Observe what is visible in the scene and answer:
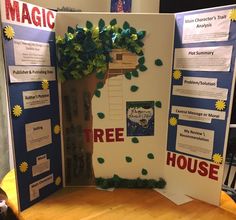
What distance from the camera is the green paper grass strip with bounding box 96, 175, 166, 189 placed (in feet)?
5.57

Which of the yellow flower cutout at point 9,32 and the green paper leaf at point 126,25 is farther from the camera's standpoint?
the green paper leaf at point 126,25

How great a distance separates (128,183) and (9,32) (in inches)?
46.3

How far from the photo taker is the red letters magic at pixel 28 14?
1.26 m

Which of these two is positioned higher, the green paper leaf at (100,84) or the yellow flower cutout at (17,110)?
the green paper leaf at (100,84)

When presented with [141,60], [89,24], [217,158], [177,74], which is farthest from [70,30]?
[217,158]

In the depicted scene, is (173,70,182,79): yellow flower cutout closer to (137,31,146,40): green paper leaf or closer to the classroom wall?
(137,31,146,40): green paper leaf

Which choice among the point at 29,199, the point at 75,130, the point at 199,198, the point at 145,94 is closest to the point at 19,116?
the point at 75,130

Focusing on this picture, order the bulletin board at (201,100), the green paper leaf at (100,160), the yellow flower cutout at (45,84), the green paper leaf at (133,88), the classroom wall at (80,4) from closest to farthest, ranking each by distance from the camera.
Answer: the bulletin board at (201,100)
the yellow flower cutout at (45,84)
the green paper leaf at (133,88)
the green paper leaf at (100,160)
the classroom wall at (80,4)

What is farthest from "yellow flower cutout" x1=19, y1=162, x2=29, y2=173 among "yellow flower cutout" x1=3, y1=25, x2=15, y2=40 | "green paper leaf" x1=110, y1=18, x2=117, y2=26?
"green paper leaf" x1=110, y1=18, x2=117, y2=26

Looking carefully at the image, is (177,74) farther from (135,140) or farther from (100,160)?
(100,160)

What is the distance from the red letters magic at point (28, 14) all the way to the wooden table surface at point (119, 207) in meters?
1.07

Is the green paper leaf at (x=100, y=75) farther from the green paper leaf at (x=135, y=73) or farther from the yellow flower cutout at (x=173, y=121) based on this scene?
the yellow flower cutout at (x=173, y=121)

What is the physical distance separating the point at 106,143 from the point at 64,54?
629mm

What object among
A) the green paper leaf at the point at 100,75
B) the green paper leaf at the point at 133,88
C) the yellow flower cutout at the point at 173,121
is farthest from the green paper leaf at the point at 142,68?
the yellow flower cutout at the point at 173,121
